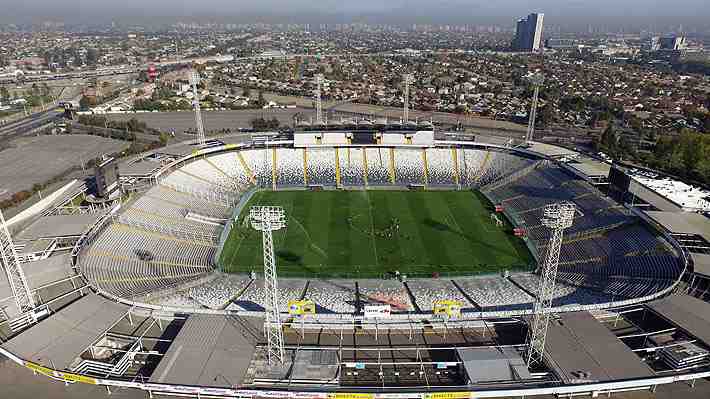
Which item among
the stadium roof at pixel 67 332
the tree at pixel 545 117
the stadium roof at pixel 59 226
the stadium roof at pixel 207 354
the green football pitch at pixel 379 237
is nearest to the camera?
the stadium roof at pixel 207 354

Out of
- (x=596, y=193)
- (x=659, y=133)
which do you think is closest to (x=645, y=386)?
(x=596, y=193)

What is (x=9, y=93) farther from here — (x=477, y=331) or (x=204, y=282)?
(x=477, y=331)

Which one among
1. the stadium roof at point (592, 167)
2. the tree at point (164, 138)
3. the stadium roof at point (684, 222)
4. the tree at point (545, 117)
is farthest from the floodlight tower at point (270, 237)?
the tree at point (545, 117)

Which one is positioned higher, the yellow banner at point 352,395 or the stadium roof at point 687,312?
the stadium roof at point 687,312

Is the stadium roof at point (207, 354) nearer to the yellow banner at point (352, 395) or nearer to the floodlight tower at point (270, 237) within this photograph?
the floodlight tower at point (270, 237)

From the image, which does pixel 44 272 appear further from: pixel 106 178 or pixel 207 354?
pixel 207 354

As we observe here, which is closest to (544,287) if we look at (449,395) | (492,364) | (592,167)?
(492,364)

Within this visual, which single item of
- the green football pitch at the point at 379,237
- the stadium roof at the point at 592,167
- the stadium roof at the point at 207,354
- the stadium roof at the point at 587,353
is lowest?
the green football pitch at the point at 379,237
